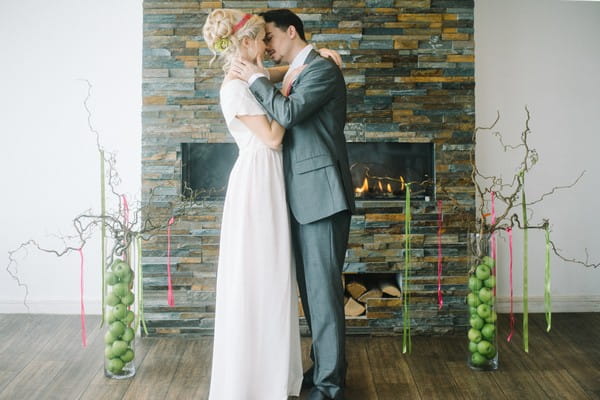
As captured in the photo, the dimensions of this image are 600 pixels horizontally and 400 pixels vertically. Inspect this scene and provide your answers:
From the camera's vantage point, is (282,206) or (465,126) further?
(465,126)

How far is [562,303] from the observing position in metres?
3.95

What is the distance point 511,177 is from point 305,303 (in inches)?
70.6

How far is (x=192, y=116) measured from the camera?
349cm

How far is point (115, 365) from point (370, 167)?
174 cm

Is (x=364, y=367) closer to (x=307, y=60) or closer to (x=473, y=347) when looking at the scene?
(x=473, y=347)

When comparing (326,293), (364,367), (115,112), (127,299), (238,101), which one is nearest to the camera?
(238,101)

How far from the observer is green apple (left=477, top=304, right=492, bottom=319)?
2912 mm

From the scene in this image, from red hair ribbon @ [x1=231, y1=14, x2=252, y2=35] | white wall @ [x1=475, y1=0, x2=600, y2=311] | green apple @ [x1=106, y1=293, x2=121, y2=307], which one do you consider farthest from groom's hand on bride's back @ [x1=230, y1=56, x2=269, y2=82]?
white wall @ [x1=475, y1=0, x2=600, y2=311]

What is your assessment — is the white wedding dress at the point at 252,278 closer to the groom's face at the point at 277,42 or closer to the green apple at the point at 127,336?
the groom's face at the point at 277,42

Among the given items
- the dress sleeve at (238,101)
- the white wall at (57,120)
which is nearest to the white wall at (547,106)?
the dress sleeve at (238,101)

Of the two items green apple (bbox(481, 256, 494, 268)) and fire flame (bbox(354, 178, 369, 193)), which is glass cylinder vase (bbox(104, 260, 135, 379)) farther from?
green apple (bbox(481, 256, 494, 268))

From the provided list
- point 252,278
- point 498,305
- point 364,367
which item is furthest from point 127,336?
point 498,305

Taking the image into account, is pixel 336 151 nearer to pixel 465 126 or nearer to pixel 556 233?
pixel 465 126

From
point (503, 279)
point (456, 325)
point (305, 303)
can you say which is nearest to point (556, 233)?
point (503, 279)
